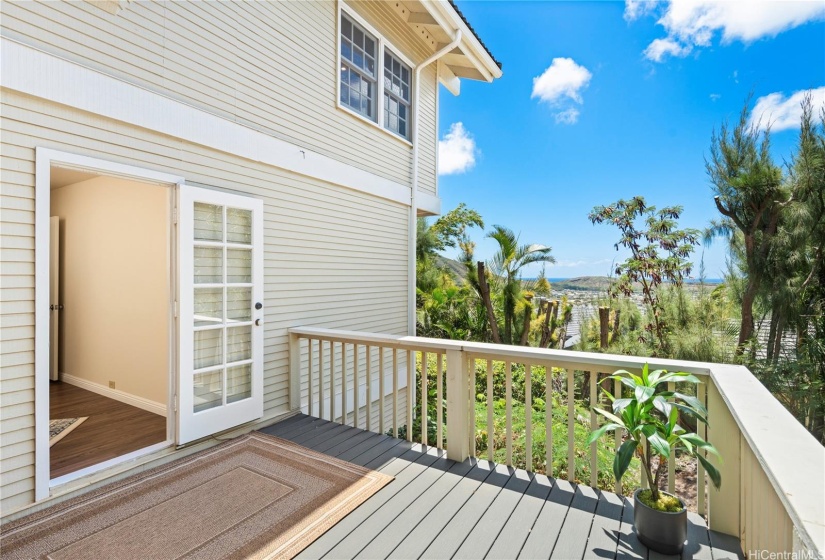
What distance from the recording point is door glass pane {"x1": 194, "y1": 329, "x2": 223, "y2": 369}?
10.5 feet

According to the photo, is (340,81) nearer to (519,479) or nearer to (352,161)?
(352,161)

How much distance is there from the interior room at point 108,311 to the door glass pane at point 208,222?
1.65ft

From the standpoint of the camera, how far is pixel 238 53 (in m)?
3.62

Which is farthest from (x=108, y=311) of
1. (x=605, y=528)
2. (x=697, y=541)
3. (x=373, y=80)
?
(x=697, y=541)

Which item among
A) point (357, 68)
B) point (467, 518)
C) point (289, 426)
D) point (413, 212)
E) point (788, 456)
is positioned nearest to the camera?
point (788, 456)

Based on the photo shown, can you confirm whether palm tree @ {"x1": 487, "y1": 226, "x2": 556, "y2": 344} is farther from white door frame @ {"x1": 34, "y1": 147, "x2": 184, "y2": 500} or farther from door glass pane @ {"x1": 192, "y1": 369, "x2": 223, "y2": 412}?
white door frame @ {"x1": 34, "y1": 147, "x2": 184, "y2": 500}

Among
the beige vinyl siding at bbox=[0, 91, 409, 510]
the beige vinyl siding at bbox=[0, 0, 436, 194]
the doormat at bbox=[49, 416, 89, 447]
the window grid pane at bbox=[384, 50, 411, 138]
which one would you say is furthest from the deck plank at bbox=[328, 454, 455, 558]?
the window grid pane at bbox=[384, 50, 411, 138]

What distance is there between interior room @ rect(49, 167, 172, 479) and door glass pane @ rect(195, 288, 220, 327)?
53cm

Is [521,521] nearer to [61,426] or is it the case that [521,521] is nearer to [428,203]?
[61,426]

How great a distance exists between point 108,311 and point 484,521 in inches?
187

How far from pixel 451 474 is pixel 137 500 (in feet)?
6.59

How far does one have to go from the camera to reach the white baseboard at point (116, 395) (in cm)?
414

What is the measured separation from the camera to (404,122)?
6082 mm

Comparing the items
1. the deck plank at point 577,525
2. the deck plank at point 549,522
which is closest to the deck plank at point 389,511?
the deck plank at point 549,522
